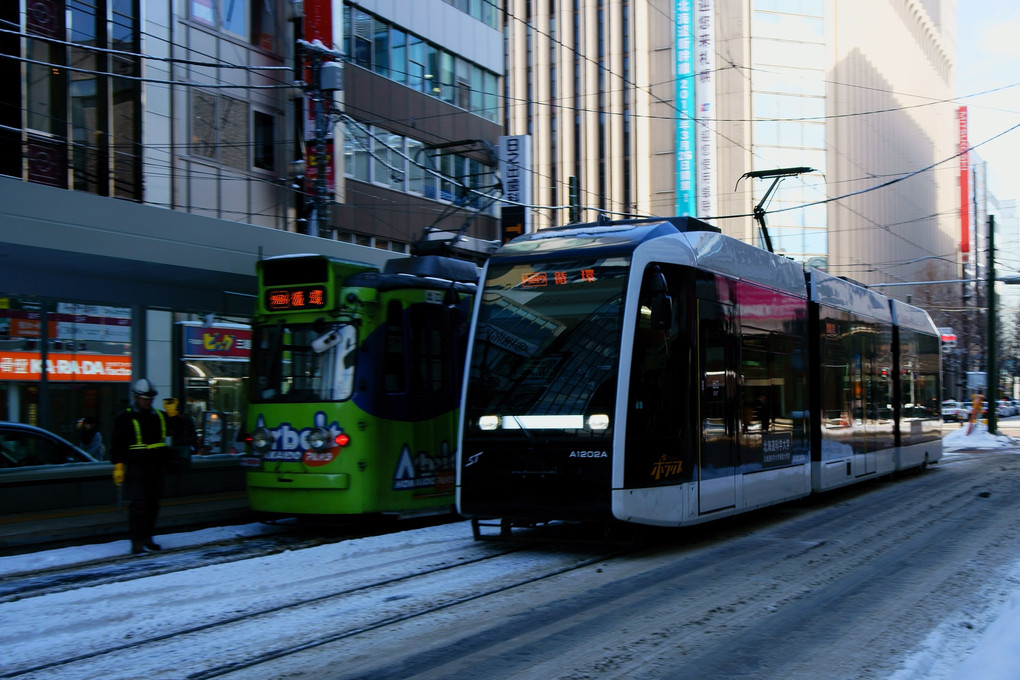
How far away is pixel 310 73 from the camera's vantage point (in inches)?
762

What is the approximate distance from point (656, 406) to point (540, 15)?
56.9 meters

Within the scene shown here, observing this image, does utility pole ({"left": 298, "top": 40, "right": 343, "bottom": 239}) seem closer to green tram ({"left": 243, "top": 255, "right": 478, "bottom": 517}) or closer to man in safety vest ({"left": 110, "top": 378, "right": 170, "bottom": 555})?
green tram ({"left": 243, "top": 255, "right": 478, "bottom": 517})

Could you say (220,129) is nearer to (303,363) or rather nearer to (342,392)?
(303,363)

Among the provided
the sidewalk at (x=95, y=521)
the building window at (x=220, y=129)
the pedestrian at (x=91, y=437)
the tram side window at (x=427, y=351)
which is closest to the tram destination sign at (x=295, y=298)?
the tram side window at (x=427, y=351)

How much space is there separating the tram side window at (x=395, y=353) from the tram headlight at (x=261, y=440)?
152cm

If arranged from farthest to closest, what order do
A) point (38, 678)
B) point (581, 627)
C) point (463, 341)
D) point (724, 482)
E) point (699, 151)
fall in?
point (699, 151), point (463, 341), point (724, 482), point (581, 627), point (38, 678)

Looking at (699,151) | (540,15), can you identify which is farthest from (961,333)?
(540,15)

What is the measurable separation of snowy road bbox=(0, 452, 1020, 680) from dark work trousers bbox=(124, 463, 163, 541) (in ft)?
4.99

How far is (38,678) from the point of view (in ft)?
18.7

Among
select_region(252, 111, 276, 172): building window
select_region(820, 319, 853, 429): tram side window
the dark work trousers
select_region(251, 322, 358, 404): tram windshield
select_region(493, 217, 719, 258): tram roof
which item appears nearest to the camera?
select_region(493, 217, 719, 258): tram roof

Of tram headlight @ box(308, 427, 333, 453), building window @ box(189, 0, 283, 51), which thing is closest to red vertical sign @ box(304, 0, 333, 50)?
building window @ box(189, 0, 283, 51)

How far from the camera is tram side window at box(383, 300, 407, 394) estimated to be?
39.0 ft

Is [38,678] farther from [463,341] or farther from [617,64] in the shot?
[617,64]

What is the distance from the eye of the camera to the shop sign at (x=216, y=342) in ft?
53.3
